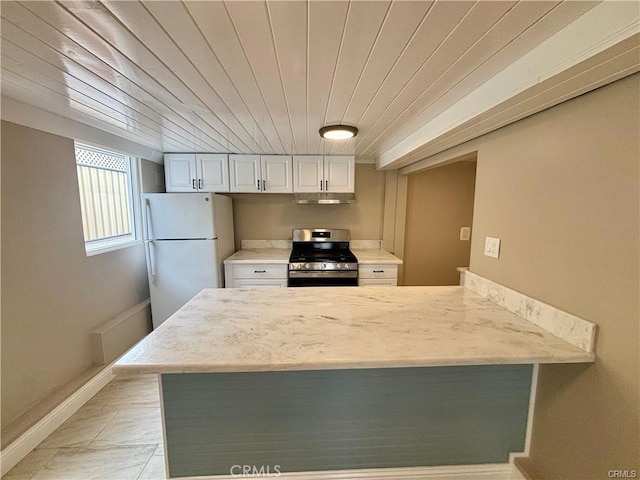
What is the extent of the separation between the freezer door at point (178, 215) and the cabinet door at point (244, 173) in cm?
41

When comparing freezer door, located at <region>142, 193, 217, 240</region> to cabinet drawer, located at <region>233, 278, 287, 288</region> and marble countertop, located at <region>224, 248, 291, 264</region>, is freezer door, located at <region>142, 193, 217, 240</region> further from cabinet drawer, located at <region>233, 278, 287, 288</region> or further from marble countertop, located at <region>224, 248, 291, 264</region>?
cabinet drawer, located at <region>233, 278, 287, 288</region>

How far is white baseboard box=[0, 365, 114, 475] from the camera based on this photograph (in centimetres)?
149

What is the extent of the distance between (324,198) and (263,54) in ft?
7.24

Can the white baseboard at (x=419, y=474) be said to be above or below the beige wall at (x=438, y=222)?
below

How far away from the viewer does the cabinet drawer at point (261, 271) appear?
9.85 feet

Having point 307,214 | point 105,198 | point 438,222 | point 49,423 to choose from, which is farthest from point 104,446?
point 438,222

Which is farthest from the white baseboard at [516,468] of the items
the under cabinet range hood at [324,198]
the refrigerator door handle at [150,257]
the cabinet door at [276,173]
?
the refrigerator door handle at [150,257]

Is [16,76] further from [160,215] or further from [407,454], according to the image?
[407,454]

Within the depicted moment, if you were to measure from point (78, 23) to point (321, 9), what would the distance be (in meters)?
0.79

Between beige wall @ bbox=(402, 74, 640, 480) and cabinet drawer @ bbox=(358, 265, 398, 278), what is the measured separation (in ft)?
4.96

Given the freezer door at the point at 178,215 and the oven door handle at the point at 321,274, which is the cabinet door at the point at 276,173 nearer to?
the freezer door at the point at 178,215

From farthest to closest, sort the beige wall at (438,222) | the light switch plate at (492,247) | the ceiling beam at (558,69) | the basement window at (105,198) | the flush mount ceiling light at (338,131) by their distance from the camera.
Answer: the beige wall at (438,222), the basement window at (105,198), the flush mount ceiling light at (338,131), the light switch plate at (492,247), the ceiling beam at (558,69)

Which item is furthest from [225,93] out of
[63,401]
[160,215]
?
[63,401]

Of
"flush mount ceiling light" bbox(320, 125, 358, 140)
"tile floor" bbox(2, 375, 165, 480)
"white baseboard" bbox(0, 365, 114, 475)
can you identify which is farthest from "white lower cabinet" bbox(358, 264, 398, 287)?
"white baseboard" bbox(0, 365, 114, 475)
